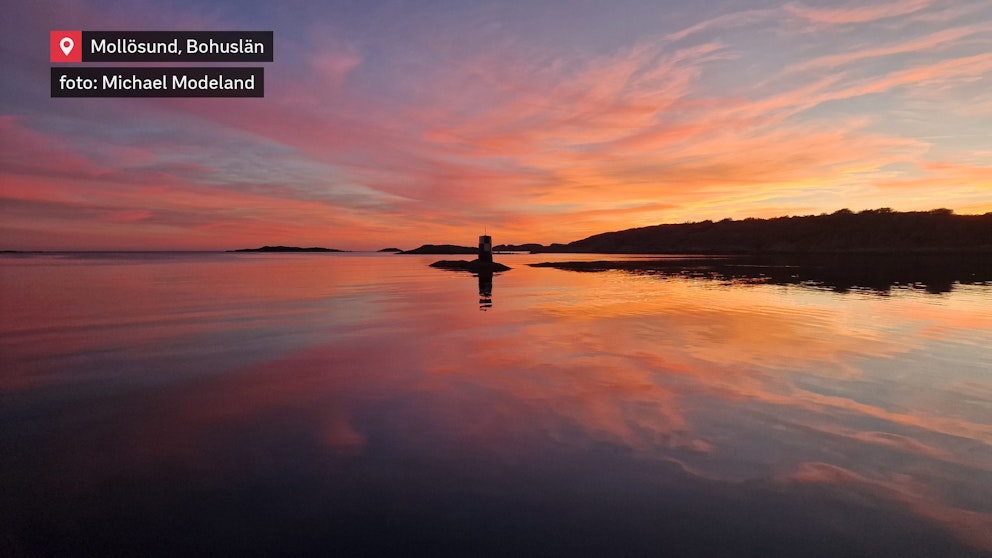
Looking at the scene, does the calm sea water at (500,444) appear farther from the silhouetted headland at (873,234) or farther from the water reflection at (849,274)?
the silhouetted headland at (873,234)

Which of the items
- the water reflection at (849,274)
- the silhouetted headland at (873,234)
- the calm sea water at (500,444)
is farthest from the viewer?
the silhouetted headland at (873,234)

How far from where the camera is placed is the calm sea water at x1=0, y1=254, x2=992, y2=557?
206 inches

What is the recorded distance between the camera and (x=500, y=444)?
25.0ft

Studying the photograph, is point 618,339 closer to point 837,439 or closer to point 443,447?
point 837,439

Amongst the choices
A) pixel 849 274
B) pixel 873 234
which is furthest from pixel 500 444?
pixel 873 234

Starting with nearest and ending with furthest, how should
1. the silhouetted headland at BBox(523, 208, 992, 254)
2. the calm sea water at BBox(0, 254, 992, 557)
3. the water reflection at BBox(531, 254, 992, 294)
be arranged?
the calm sea water at BBox(0, 254, 992, 557) < the water reflection at BBox(531, 254, 992, 294) < the silhouetted headland at BBox(523, 208, 992, 254)

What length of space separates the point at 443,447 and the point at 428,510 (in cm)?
185

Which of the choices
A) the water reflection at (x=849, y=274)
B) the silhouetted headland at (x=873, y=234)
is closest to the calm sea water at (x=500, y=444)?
the water reflection at (x=849, y=274)

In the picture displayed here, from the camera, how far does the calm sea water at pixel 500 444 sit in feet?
17.1

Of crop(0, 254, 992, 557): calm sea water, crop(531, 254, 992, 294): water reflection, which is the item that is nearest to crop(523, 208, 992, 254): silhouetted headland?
crop(531, 254, 992, 294): water reflection

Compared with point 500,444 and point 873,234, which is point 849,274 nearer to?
point 500,444

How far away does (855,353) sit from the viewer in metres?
13.8

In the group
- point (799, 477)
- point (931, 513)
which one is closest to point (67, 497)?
point (799, 477)

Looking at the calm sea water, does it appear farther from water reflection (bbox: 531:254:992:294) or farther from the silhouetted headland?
the silhouetted headland
